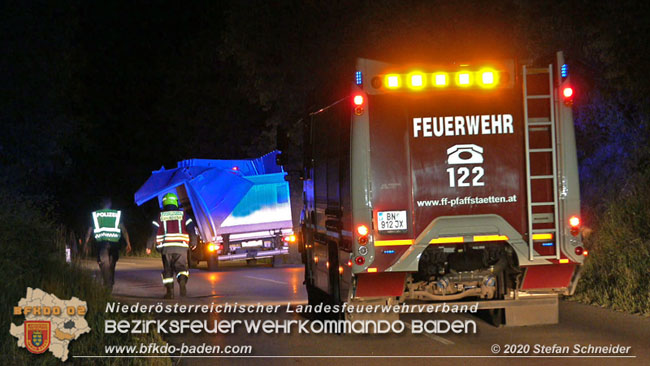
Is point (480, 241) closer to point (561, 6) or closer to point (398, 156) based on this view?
point (398, 156)

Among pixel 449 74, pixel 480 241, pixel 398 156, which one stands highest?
pixel 449 74

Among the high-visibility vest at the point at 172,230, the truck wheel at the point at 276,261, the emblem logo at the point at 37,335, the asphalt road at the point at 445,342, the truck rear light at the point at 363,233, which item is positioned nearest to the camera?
the emblem logo at the point at 37,335

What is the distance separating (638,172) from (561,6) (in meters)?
3.76

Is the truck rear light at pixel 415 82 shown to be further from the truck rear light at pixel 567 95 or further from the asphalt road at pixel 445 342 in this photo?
the asphalt road at pixel 445 342

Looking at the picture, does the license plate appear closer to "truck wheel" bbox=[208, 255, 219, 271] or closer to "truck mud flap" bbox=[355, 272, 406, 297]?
"truck mud flap" bbox=[355, 272, 406, 297]

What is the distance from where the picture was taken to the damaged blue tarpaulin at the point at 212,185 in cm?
2394

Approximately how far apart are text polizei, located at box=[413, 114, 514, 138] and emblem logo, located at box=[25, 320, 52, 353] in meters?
4.48

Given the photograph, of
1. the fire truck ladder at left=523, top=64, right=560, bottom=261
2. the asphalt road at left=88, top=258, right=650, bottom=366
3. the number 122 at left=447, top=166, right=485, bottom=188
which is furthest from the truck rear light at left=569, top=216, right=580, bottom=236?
the asphalt road at left=88, top=258, right=650, bottom=366

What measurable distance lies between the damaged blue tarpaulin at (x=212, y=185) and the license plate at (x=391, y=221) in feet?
44.0

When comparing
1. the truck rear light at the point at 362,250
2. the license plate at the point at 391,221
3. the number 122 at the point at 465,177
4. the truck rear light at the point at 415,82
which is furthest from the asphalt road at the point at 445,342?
the truck rear light at the point at 415,82

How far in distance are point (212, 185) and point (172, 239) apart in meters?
8.19

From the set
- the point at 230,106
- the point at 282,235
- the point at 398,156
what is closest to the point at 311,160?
the point at 398,156

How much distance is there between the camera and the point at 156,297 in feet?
55.7

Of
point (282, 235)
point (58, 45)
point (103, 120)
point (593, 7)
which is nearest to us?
point (593, 7)
